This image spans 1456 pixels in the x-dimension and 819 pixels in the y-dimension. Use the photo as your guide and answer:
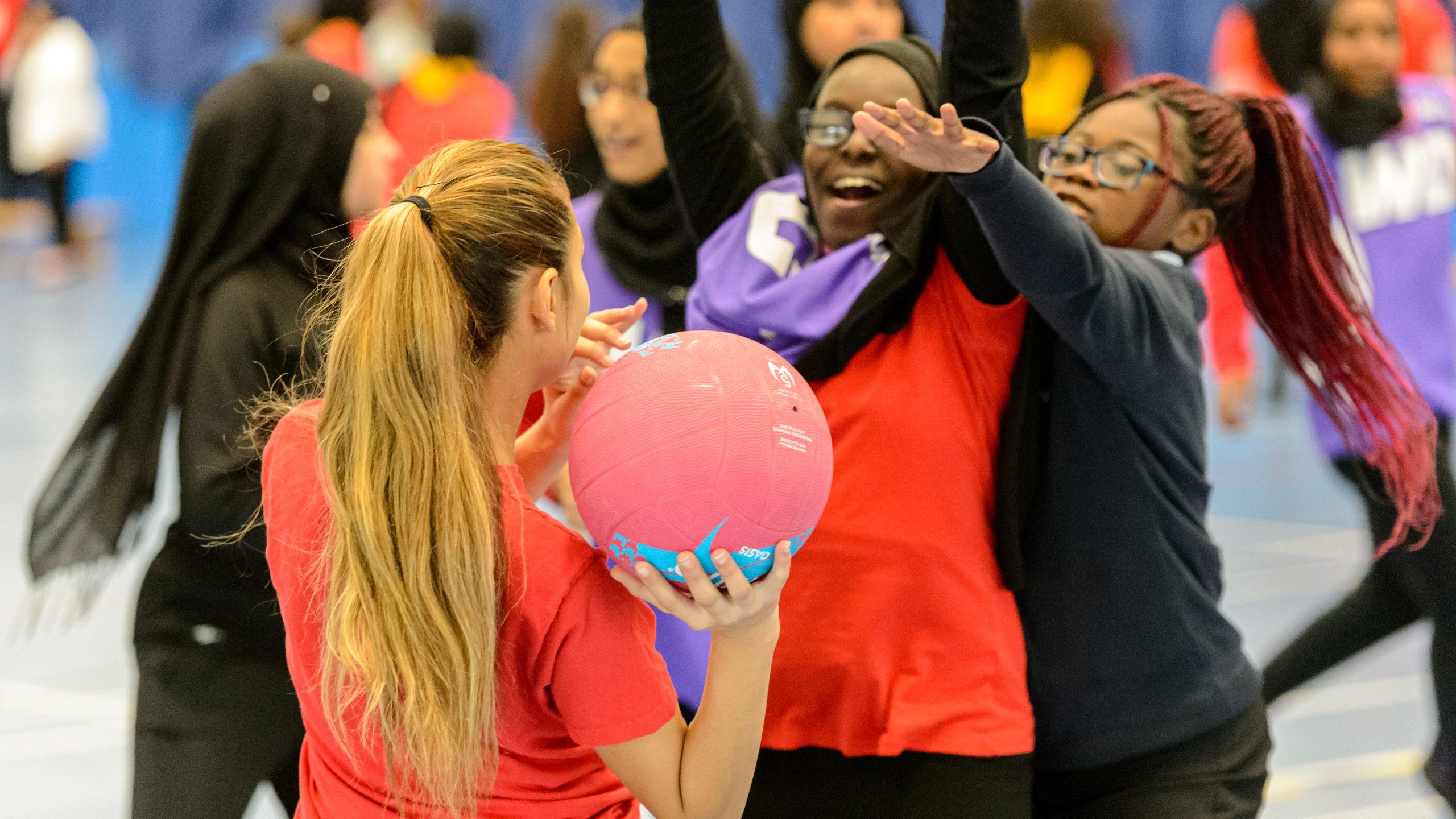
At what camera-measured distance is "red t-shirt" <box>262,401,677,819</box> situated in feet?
5.36

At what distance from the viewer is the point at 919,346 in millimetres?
2195

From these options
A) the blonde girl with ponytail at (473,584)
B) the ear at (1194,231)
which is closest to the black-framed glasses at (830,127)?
the ear at (1194,231)

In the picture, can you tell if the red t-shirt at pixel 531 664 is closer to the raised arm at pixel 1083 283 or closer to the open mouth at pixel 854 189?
the raised arm at pixel 1083 283

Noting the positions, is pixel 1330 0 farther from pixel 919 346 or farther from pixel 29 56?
pixel 29 56

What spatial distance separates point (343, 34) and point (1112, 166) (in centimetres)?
682

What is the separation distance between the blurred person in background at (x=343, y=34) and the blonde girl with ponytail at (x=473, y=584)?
19.6 feet

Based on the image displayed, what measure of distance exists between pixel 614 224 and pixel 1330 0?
6.62ft

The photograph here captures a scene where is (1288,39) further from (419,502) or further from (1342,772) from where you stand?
(419,502)

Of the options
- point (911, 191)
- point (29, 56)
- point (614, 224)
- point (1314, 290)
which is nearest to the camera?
point (911, 191)

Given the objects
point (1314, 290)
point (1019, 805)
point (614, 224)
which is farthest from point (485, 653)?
point (614, 224)

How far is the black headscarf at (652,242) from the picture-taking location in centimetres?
364

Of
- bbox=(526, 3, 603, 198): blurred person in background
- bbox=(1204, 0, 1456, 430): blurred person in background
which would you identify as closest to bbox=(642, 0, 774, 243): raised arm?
bbox=(1204, 0, 1456, 430): blurred person in background

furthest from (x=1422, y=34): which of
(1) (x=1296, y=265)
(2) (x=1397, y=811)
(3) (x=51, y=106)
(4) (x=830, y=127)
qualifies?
(3) (x=51, y=106)

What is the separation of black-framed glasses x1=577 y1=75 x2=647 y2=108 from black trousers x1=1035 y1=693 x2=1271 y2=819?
1.94 meters
